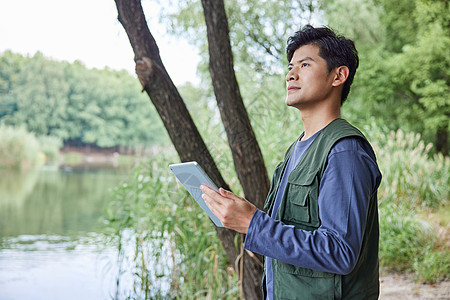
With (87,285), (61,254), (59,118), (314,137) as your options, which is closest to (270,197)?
(314,137)

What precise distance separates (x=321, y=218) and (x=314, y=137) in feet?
Result: 0.78

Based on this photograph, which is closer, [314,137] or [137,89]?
[314,137]

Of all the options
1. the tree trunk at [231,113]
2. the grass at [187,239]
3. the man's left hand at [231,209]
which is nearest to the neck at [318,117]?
the man's left hand at [231,209]

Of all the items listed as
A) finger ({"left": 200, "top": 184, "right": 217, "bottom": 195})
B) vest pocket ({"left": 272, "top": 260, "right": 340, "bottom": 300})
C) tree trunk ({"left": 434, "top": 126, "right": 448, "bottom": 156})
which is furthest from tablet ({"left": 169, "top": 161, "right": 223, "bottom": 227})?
tree trunk ({"left": 434, "top": 126, "right": 448, "bottom": 156})

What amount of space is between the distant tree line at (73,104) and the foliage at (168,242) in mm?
25594

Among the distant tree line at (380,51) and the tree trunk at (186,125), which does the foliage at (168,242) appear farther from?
the distant tree line at (380,51)

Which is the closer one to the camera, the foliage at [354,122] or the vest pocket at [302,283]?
the vest pocket at [302,283]

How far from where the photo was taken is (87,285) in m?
5.02

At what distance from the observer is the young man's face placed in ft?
3.61

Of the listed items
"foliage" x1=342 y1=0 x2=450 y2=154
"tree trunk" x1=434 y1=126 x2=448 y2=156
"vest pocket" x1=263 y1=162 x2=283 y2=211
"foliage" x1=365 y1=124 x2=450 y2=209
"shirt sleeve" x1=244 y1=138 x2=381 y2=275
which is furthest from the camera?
"tree trunk" x1=434 y1=126 x2=448 y2=156

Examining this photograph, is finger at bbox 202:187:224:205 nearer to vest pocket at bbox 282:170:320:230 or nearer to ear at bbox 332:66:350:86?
vest pocket at bbox 282:170:320:230

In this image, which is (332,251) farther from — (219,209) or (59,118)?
(59,118)

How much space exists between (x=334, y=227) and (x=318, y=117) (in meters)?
0.30

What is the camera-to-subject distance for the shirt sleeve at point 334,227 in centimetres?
90
